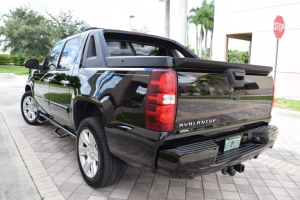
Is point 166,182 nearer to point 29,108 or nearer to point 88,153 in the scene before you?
point 88,153

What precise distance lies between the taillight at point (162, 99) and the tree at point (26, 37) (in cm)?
3025

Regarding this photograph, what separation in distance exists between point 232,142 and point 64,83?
2331 millimetres

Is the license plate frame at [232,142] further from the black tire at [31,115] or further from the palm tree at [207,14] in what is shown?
the palm tree at [207,14]

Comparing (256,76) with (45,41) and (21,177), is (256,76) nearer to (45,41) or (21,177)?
(21,177)

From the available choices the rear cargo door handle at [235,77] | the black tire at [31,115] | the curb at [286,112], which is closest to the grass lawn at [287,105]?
the curb at [286,112]

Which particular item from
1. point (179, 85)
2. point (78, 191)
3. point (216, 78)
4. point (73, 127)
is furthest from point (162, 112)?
point (73, 127)

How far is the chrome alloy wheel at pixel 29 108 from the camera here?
524cm

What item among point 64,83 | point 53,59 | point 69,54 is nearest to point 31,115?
point 53,59

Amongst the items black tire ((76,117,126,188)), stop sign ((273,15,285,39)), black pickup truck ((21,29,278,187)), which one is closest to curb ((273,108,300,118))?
stop sign ((273,15,285,39))

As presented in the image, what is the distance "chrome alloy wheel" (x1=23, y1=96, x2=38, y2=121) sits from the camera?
524 cm

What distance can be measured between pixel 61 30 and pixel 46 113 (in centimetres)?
3214

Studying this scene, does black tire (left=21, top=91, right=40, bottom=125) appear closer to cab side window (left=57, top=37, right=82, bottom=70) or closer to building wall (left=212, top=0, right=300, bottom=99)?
cab side window (left=57, top=37, right=82, bottom=70)

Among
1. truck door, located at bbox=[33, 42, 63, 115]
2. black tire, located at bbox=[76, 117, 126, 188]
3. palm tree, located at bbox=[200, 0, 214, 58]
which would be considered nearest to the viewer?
black tire, located at bbox=[76, 117, 126, 188]

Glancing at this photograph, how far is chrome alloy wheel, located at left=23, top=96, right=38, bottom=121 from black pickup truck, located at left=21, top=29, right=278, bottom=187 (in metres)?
2.29
